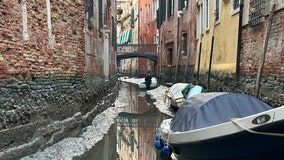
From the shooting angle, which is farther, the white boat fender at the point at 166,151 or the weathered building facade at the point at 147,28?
the weathered building facade at the point at 147,28

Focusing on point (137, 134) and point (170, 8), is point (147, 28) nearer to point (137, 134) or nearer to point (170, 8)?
point (170, 8)

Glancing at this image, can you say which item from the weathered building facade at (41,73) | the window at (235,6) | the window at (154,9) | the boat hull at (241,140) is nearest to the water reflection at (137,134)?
the weathered building facade at (41,73)

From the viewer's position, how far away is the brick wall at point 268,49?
679cm

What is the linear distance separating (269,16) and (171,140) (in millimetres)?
3867

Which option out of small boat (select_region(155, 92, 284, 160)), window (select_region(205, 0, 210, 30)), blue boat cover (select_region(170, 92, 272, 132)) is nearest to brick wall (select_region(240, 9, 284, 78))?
blue boat cover (select_region(170, 92, 272, 132))

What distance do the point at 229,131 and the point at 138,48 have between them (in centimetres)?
3023

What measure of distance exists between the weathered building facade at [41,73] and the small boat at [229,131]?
2568 millimetres

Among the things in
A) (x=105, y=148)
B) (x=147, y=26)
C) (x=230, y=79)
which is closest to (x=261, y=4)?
(x=230, y=79)

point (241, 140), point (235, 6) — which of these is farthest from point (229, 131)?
point (235, 6)

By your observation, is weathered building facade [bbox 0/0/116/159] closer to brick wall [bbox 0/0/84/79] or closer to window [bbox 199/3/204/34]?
brick wall [bbox 0/0/84/79]

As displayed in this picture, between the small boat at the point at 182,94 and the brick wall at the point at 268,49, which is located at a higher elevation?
the brick wall at the point at 268,49

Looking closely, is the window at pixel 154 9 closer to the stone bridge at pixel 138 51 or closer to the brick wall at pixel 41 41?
the stone bridge at pixel 138 51

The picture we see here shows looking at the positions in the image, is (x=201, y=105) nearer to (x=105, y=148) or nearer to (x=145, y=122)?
(x=105, y=148)

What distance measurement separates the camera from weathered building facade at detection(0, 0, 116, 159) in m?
5.30
